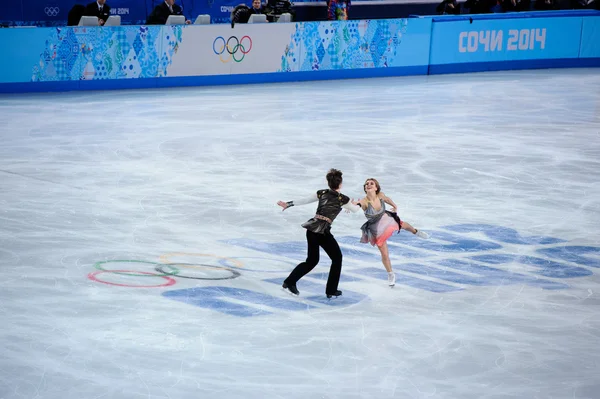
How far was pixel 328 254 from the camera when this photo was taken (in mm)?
8578

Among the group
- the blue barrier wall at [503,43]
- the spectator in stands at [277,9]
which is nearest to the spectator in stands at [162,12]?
the spectator in stands at [277,9]

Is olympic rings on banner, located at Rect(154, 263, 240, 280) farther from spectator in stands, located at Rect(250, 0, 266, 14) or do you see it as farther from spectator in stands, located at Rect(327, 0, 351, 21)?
spectator in stands, located at Rect(327, 0, 351, 21)

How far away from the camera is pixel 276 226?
438 inches

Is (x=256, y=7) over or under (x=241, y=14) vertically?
over

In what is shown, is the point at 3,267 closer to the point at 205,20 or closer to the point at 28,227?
the point at 28,227

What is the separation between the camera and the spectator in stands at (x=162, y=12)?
22.1 m

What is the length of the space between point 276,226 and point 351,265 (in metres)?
1.55

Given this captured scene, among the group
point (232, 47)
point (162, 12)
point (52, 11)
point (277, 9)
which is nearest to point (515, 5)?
point (277, 9)

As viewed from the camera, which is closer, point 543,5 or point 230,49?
point 230,49

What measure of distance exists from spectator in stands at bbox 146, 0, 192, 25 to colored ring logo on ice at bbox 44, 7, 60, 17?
2987 millimetres

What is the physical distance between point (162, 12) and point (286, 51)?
284 centimetres

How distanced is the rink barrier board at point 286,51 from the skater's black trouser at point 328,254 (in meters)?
13.0

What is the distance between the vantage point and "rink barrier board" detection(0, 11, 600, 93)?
67.0 ft

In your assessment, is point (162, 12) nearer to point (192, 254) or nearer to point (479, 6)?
point (479, 6)
